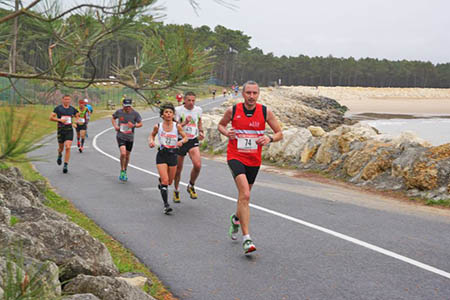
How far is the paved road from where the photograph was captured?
203 inches

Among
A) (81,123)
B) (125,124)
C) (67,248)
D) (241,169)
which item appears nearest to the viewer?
(67,248)

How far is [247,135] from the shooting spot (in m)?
6.42

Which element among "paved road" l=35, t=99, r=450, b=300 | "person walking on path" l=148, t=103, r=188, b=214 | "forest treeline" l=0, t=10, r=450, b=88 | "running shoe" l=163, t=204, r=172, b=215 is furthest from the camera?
"forest treeline" l=0, t=10, r=450, b=88

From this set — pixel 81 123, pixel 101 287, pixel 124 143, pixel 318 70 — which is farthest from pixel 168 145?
pixel 318 70

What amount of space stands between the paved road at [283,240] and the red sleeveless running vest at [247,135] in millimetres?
1227

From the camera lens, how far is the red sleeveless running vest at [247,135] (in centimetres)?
643

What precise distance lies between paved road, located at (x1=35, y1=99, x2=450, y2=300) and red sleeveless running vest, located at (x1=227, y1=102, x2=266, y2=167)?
1.23 meters

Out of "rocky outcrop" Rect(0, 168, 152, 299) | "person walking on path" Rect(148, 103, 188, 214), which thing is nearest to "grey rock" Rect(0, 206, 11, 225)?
"rocky outcrop" Rect(0, 168, 152, 299)

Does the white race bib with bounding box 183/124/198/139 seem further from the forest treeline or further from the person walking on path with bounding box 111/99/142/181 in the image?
the forest treeline

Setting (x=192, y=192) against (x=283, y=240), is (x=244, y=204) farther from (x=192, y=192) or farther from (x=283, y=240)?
(x=192, y=192)

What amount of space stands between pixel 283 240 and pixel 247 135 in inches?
64.2

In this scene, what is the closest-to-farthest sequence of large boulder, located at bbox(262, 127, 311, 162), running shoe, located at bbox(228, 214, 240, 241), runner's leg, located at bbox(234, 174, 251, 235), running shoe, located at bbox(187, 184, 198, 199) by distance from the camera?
runner's leg, located at bbox(234, 174, 251, 235) < running shoe, located at bbox(228, 214, 240, 241) < running shoe, located at bbox(187, 184, 198, 199) < large boulder, located at bbox(262, 127, 311, 162)

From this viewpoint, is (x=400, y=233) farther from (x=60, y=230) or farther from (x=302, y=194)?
(x=60, y=230)

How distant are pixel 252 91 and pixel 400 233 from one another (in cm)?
326
